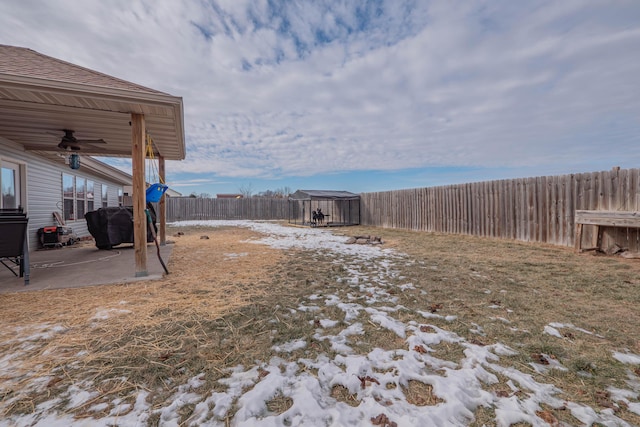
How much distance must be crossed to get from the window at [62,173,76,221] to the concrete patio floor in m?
3.23

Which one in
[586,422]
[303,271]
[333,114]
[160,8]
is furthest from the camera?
[333,114]

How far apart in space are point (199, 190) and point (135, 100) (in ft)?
159

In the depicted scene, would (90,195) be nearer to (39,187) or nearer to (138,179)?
(39,187)

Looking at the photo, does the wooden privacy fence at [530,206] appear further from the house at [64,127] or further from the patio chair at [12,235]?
the patio chair at [12,235]

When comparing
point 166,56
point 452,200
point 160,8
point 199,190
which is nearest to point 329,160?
point 452,200

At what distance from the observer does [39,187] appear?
7094 millimetres

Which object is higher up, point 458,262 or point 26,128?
point 26,128

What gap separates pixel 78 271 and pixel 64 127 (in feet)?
9.62

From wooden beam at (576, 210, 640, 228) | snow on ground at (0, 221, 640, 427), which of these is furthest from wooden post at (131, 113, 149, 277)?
wooden beam at (576, 210, 640, 228)

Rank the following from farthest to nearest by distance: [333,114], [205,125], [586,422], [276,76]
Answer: [333,114] < [205,125] < [276,76] < [586,422]

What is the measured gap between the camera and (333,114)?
15336 mm

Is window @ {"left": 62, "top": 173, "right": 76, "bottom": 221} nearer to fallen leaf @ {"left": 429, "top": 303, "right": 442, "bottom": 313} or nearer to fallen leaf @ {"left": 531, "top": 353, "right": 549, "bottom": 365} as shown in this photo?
fallen leaf @ {"left": 429, "top": 303, "right": 442, "bottom": 313}

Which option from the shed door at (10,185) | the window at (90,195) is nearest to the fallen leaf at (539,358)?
the shed door at (10,185)

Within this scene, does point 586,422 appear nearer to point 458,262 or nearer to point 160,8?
point 458,262
